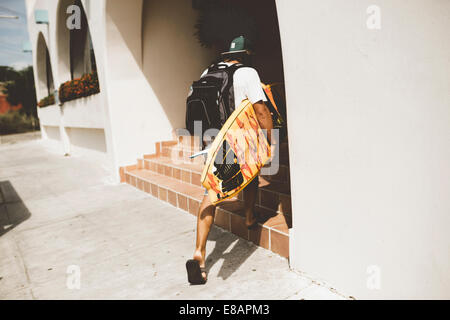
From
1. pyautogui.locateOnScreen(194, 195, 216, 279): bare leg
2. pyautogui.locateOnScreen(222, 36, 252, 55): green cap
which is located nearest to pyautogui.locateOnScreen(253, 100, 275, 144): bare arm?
pyautogui.locateOnScreen(222, 36, 252, 55): green cap

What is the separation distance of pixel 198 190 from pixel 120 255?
1492mm

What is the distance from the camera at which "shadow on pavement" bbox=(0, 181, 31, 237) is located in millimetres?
3846

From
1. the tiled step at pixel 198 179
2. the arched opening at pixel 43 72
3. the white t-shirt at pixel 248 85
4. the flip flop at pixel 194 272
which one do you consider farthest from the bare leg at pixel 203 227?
the arched opening at pixel 43 72

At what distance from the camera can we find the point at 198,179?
169 inches

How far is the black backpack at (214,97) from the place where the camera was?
7.52ft

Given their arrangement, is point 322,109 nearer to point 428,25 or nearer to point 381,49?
point 381,49

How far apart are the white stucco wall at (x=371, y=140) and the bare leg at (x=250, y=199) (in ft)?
1.96

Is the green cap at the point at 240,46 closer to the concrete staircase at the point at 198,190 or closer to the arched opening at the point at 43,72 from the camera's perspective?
the concrete staircase at the point at 198,190

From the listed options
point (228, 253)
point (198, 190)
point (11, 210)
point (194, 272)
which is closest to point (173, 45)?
point (198, 190)

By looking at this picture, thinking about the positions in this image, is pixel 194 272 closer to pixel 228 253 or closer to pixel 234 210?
pixel 228 253

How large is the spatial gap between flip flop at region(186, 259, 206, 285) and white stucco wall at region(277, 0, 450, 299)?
0.78m

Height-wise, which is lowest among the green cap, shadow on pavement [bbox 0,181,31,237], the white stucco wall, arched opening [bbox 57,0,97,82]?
shadow on pavement [bbox 0,181,31,237]

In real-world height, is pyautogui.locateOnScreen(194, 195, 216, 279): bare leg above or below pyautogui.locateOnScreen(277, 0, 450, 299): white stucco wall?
below

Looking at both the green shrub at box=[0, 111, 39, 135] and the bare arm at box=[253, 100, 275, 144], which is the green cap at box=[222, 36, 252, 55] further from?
the green shrub at box=[0, 111, 39, 135]
